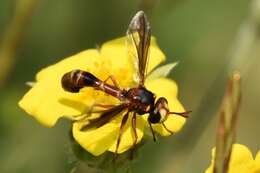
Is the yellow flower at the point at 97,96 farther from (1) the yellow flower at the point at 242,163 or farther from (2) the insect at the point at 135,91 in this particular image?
(1) the yellow flower at the point at 242,163

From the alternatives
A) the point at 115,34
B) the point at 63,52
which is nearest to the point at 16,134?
the point at 63,52

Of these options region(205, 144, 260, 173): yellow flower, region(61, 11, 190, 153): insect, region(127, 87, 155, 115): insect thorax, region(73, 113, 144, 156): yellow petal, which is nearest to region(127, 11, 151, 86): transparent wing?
region(61, 11, 190, 153): insect

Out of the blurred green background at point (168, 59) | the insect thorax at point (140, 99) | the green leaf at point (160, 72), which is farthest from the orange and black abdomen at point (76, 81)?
the blurred green background at point (168, 59)

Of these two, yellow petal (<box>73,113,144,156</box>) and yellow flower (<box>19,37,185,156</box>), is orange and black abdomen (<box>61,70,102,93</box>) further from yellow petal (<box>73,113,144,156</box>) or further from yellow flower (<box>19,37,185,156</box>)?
yellow petal (<box>73,113,144,156</box>)

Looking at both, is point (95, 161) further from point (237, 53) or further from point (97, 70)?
point (237, 53)

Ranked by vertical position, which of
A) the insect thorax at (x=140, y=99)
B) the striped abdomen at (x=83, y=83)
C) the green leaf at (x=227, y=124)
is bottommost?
the green leaf at (x=227, y=124)

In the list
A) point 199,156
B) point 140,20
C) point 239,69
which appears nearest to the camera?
point 140,20

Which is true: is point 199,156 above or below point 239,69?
below

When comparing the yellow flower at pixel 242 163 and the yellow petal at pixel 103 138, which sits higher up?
the yellow petal at pixel 103 138
